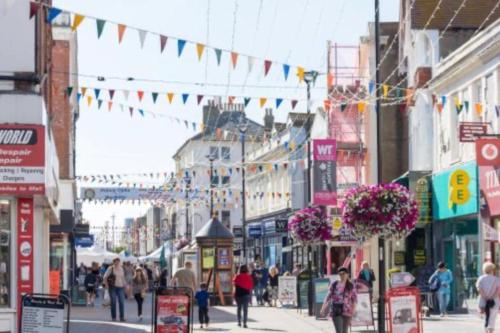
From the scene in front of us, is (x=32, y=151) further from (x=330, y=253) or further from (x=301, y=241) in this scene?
(x=330, y=253)

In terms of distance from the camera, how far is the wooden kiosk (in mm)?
44594

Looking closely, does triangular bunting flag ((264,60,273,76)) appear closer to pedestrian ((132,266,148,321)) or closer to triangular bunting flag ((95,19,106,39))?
triangular bunting flag ((95,19,106,39))

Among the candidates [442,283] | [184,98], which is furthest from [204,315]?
[442,283]

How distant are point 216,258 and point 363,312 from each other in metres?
18.2

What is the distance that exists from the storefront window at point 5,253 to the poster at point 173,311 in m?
2.79

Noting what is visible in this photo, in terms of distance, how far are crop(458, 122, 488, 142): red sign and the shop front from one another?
5.84 feet

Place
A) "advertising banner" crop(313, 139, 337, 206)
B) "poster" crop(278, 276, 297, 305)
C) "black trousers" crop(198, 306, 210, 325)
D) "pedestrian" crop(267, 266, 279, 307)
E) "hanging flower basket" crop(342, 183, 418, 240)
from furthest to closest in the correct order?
"advertising banner" crop(313, 139, 337, 206) → "pedestrian" crop(267, 266, 279, 307) → "poster" crop(278, 276, 297, 305) → "black trousers" crop(198, 306, 210, 325) → "hanging flower basket" crop(342, 183, 418, 240)

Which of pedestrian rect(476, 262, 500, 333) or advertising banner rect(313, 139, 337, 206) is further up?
advertising banner rect(313, 139, 337, 206)

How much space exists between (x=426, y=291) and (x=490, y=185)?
4580 millimetres

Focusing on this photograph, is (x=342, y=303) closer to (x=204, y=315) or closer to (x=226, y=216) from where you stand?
(x=204, y=315)

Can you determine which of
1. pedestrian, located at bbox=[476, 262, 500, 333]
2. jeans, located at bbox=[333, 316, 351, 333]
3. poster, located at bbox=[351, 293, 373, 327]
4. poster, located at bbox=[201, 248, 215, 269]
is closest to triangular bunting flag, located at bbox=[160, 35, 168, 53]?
jeans, located at bbox=[333, 316, 351, 333]

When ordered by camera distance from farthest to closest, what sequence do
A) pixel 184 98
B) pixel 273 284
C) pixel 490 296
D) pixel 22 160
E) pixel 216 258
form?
1. pixel 273 284
2. pixel 216 258
3. pixel 184 98
4. pixel 490 296
5. pixel 22 160

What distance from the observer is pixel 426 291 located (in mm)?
34719

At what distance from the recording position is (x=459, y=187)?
1369 inches
